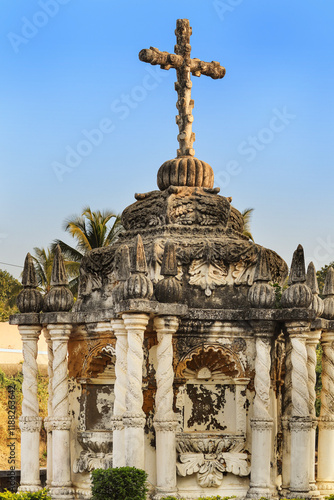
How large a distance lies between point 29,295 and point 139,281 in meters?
3.45

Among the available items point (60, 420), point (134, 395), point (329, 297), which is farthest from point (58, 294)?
point (329, 297)

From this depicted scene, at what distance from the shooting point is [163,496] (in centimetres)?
1920

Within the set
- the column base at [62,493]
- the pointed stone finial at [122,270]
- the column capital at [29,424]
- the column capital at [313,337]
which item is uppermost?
the pointed stone finial at [122,270]

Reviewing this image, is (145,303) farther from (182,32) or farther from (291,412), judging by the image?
(182,32)

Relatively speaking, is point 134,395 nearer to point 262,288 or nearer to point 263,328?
point 263,328

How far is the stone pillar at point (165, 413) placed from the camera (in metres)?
19.3

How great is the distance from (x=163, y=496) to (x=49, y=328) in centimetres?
401

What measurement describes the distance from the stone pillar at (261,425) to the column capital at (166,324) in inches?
64.7

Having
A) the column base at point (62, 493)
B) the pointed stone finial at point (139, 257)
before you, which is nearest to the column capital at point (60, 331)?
the pointed stone finial at point (139, 257)

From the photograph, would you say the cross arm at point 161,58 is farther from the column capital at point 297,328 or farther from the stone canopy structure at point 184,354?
the column capital at point 297,328

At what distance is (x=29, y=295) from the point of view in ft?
71.1

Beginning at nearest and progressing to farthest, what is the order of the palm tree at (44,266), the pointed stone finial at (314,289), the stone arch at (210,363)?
the stone arch at (210,363)
the pointed stone finial at (314,289)
the palm tree at (44,266)

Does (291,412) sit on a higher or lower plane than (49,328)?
lower

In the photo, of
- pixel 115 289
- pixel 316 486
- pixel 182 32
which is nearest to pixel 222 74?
pixel 182 32
